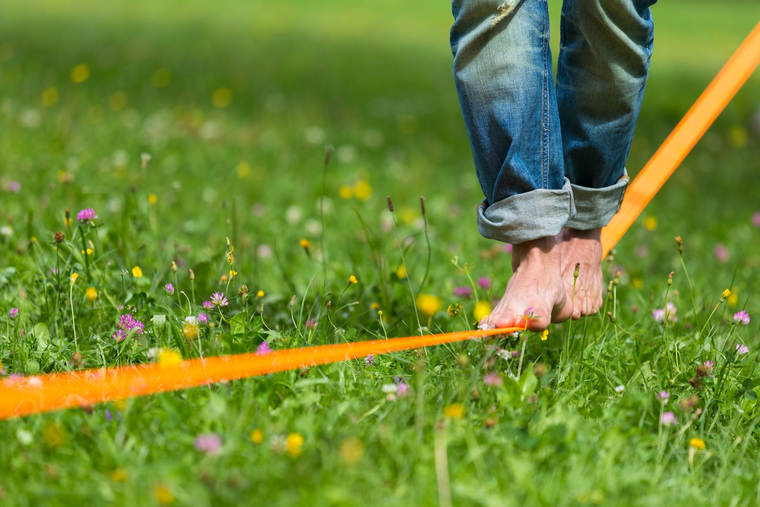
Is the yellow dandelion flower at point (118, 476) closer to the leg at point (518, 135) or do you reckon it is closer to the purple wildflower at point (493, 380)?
the purple wildflower at point (493, 380)

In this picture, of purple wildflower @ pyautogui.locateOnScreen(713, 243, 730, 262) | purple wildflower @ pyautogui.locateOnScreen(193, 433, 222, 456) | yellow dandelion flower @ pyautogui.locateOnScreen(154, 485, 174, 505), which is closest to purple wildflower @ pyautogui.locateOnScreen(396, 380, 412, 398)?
purple wildflower @ pyautogui.locateOnScreen(193, 433, 222, 456)

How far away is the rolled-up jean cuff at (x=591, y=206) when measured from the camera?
68.5 inches

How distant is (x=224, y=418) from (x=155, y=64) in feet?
20.2

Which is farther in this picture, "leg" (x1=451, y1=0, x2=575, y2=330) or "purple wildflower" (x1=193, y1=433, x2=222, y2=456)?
"leg" (x1=451, y1=0, x2=575, y2=330)

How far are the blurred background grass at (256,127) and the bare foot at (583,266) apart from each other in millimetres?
729

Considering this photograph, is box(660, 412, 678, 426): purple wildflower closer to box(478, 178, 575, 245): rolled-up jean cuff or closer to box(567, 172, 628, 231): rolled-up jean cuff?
box(478, 178, 575, 245): rolled-up jean cuff

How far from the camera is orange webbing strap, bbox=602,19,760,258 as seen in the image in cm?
191

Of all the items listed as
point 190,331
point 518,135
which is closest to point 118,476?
point 190,331

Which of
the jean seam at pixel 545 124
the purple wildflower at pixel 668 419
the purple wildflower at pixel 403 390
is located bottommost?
the purple wildflower at pixel 668 419

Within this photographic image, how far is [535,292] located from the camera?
4.91 ft

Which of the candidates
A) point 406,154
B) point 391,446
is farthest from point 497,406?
point 406,154

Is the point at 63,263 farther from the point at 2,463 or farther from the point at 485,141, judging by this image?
the point at 485,141

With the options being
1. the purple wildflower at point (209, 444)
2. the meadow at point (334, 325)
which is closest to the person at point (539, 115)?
the meadow at point (334, 325)

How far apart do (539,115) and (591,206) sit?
1.15 ft
